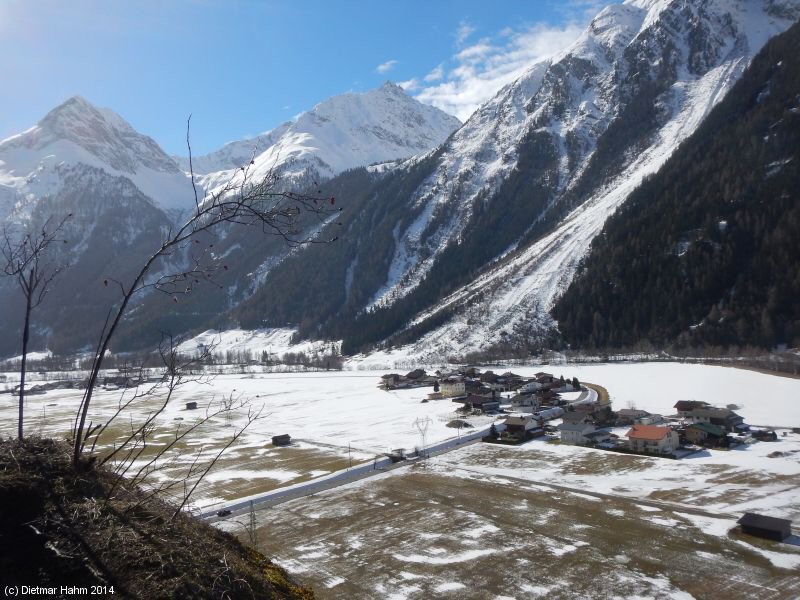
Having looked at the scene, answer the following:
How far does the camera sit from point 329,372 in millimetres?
120188

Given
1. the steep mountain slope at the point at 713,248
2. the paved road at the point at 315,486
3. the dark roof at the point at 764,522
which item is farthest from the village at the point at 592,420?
the steep mountain slope at the point at 713,248

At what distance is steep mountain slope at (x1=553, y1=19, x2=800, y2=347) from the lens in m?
107

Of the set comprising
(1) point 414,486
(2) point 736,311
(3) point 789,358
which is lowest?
(1) point 414,486

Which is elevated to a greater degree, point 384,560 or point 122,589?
point 122,589

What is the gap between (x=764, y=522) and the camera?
24516mm

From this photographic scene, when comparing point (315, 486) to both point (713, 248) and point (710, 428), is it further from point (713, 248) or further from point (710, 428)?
point (713, 248)

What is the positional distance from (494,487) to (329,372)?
292ft

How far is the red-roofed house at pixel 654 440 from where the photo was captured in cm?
4112

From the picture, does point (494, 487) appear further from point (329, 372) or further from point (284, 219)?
point (329, 372)

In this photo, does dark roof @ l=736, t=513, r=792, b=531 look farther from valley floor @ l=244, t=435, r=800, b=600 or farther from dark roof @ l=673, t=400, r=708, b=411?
dark roof @ l=673, t=400, r=708, b=411

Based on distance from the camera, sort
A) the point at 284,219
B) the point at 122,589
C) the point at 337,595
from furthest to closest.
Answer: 1. the point at 337,595
2. the point at 284,219
3. the point at 122,589

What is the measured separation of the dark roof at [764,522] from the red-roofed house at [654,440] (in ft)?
51.8

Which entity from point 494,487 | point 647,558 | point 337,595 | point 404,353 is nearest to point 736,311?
point 404,353

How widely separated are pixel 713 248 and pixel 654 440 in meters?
95.1
